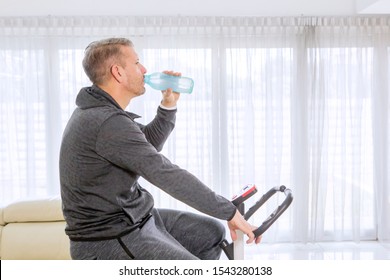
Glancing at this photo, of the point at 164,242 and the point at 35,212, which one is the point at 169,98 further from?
the point at 35,212

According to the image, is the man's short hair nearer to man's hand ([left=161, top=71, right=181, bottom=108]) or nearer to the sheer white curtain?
man's hand ([left=161, top=71, right=181, bottom=108])

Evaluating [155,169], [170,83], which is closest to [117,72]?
[170,83]

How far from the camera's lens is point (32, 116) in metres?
4.34

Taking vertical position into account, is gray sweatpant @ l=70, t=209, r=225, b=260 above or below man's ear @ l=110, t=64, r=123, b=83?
below

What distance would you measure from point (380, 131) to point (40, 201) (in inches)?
113

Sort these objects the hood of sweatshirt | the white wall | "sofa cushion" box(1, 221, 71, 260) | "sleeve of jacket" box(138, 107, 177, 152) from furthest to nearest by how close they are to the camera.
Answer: the white wall → "sofa cushion" box(1, 221, 71, 260) → "sleeve of jacket" box(138, 107, 177, 152) → the hood of sweatshirt

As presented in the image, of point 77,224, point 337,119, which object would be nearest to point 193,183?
point 77,224

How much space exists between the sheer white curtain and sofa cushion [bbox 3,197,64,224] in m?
1.17

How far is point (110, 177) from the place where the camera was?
155cm

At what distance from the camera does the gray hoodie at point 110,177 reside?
1.50m

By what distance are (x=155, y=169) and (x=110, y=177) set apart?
0.49 ft

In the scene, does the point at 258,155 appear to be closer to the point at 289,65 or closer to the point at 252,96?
the point at 252,96

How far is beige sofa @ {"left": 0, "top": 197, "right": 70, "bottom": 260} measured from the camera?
3.05 meters

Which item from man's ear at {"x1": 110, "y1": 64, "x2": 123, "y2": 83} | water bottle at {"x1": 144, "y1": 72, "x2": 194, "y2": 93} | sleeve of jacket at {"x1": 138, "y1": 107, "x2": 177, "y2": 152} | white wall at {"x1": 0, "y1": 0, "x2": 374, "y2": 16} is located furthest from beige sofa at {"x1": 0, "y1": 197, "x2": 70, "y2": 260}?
white wall at {"x1": 0, "y1": 0, "x2": 374, "y2": 16}
